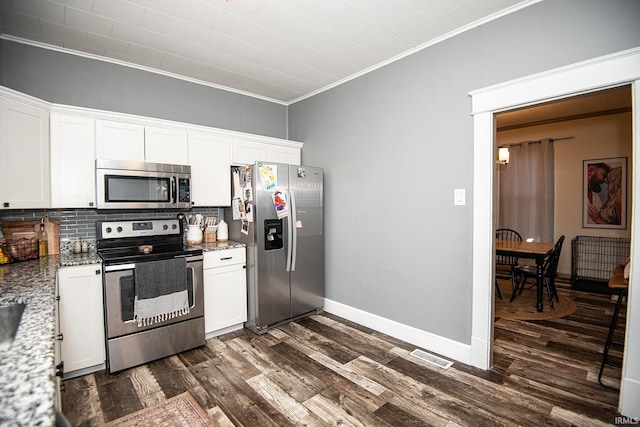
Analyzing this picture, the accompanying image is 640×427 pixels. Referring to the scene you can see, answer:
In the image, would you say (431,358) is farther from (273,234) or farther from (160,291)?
(160,291)

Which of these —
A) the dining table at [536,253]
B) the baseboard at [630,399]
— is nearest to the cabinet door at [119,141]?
the baseboard at [630,399]

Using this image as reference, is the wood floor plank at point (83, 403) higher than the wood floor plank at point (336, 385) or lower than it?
higher

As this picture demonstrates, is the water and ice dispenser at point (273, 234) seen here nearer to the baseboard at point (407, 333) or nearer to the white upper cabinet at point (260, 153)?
the white upper cabinet at point (260, 153)

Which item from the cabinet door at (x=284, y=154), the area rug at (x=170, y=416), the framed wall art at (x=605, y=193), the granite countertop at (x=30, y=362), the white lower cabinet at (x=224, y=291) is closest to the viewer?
the granite countertop at (x=30, y=362)

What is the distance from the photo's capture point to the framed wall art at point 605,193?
4.74m

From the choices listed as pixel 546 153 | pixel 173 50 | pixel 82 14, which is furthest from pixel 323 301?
pixel 546 153

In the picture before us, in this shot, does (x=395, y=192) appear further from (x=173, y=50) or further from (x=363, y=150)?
(x=173, y=50)

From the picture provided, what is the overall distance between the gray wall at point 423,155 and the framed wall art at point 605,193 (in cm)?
392

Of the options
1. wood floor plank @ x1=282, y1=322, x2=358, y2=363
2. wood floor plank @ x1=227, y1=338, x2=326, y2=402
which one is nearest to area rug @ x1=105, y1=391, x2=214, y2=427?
wood floor plank @ x1=227, y1=338, x2=326, y2=402

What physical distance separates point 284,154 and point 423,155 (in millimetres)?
1836

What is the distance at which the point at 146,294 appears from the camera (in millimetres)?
2572

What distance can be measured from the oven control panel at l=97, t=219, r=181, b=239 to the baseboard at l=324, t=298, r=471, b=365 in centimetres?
202

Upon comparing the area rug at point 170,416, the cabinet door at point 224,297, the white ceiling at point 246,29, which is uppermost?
the white ceiling at point 246,29

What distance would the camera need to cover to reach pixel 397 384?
7.72ft
